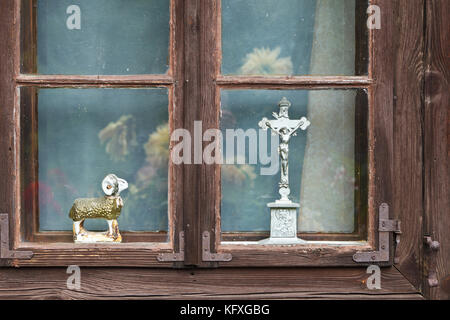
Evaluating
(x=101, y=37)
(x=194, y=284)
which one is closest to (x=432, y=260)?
(x=194, y=284)

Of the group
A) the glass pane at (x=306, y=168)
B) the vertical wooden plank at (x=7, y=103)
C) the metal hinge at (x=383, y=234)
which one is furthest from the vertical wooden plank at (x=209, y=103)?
the vertical wooden plank at (x=7, y=103)

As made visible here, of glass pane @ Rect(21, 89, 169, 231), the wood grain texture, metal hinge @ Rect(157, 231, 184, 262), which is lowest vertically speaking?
the wood grain texture

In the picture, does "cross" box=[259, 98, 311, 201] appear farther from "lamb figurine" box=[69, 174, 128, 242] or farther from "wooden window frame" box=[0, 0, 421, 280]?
"lamb figurine" box=[69, 174, 128, 242]

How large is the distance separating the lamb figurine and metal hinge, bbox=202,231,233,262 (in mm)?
314

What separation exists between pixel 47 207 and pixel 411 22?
1.37m

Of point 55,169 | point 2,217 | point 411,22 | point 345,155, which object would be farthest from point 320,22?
point 2,217

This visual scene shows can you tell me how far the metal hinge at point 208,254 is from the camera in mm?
1782

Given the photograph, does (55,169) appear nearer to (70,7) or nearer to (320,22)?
(70,7)

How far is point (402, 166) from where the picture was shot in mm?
1837

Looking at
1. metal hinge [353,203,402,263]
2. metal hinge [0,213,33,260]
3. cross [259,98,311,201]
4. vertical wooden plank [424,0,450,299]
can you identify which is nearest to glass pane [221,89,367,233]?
cross [259,98,311,201]

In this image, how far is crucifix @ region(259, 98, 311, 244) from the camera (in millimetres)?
1903

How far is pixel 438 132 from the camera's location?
1.85m

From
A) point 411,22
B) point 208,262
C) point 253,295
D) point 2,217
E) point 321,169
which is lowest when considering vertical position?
point 253,295

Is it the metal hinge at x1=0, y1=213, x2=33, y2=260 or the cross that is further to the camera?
the cross
